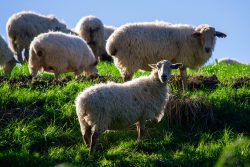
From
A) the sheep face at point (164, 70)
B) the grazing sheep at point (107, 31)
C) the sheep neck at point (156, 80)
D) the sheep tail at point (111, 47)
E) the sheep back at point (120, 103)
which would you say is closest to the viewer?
the sheep back at point (120, 103)

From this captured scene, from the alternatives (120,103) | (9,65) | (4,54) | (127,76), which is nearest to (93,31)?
(9,65)

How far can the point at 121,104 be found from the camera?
745 cm

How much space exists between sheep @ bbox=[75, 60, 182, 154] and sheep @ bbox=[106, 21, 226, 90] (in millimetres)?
2164

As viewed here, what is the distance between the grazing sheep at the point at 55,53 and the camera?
12141 mm

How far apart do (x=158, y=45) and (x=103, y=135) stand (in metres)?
3.06

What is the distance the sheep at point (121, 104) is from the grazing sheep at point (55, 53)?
405 cm

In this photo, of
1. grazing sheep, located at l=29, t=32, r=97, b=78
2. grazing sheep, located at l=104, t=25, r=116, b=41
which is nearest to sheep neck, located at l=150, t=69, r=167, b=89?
grazing sheep, located at l=29, t=32, r=97, b=78

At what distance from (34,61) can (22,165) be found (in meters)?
5.69

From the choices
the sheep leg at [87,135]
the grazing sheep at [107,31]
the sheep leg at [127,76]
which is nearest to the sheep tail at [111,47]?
the sheep leg at [127,76]

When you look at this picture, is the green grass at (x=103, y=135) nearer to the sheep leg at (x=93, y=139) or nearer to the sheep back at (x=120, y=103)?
the sheep leg at (x=93, y=139)

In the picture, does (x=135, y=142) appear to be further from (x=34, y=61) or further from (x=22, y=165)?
(x=34, y=61)

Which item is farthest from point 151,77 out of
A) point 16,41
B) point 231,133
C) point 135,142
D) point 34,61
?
point 16,41

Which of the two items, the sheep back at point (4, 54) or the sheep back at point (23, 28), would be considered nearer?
the sheep back at point (4, 54)

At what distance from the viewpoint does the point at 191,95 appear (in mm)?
9469
